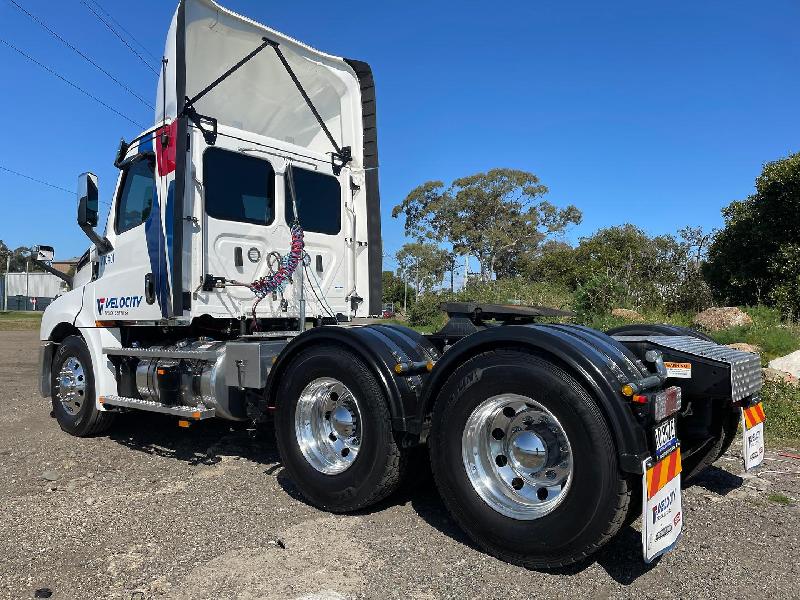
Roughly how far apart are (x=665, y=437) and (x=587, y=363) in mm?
547

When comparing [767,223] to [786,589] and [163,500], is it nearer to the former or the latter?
[786,589]

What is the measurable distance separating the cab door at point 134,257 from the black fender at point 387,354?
66.7 inches

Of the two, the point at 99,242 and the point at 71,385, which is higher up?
the point at 99,242

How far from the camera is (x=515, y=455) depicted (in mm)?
3369

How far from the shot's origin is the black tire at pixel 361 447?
3.79 metres

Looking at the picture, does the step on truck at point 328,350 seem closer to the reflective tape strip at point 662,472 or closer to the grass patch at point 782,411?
the reflective tape strip at point 662,472

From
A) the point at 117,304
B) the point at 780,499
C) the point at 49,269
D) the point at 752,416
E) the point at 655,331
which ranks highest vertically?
the point at 49,269

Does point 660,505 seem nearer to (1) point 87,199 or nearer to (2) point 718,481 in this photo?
(2) point 718,481

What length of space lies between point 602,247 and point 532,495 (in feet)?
137

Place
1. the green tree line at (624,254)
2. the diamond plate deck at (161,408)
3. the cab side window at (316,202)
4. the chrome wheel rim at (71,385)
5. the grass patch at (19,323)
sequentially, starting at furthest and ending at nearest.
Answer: the grass patch at (19,323) < the green tree line at (624,254) < the chrome wheel rim at (71,385) < the cab side window at (316,202) < the diamond plate deck at (161,408)

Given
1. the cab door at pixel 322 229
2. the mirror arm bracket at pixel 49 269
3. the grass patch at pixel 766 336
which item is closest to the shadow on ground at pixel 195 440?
the cab door at pixel 322 229

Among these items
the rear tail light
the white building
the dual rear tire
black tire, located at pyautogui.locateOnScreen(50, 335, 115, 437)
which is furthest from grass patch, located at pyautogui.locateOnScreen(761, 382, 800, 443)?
the white building

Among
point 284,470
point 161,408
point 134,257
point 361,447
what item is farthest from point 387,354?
point 134,257

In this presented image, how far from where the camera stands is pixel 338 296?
6531 millimetres
